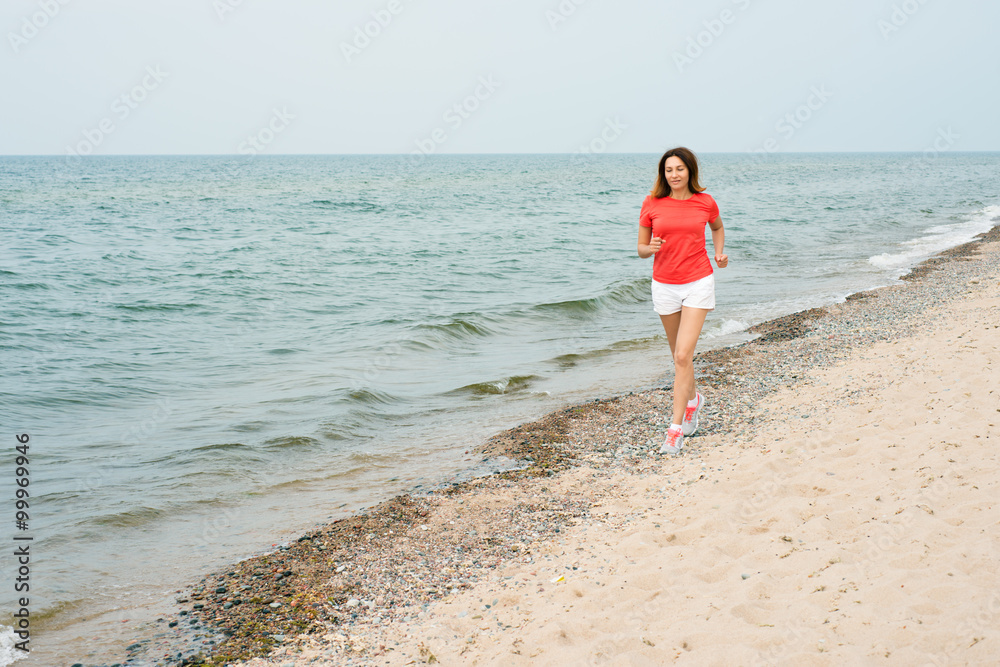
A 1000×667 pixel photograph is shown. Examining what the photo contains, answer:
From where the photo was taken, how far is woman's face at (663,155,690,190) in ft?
16.6

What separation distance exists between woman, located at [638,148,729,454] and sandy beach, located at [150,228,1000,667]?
1169 millimetres

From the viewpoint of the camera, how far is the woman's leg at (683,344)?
5332mm

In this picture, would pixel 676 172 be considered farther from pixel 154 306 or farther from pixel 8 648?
pixel 154 306

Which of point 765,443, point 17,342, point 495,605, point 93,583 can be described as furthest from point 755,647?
point 17,342

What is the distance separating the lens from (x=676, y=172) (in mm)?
5090

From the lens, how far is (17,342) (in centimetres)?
1139

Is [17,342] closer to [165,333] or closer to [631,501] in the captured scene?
[165,333]

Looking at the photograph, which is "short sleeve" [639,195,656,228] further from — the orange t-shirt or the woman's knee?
the woman's knee

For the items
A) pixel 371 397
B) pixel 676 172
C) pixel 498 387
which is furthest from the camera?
pixel 498 387

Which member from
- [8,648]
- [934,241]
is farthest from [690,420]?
[934,241]

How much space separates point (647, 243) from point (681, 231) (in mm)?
330

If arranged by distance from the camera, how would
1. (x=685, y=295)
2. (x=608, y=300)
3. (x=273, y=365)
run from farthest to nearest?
(x=608, y=300)
(x=273, y=365)
(x=685, y=295)

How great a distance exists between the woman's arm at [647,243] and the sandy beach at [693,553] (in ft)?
5.66

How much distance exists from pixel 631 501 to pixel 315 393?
5.16 meters
